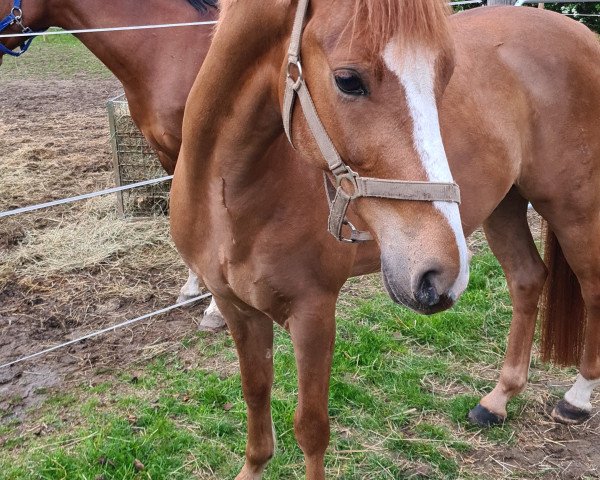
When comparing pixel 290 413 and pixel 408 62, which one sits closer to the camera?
pixel 408 62

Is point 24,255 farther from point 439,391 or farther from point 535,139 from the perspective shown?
point 535,139

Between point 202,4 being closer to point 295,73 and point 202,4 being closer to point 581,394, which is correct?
point 295,73

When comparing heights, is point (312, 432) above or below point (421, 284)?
below

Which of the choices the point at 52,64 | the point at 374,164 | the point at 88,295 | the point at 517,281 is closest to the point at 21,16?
the point at 88,295

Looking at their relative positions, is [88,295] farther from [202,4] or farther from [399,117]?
[399,117]

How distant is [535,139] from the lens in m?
2.45

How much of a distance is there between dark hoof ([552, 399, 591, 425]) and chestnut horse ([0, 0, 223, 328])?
93.0 inches

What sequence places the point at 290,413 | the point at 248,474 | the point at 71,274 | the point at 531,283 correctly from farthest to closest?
the point at 71,274 → the point at 531,283 → the point at 290,413 → the point at 248,474

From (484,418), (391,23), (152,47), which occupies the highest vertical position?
(391,23)

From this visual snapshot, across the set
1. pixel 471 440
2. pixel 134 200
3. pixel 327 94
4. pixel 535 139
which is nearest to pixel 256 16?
pixel 327 94

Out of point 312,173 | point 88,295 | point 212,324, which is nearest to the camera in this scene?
point 312,173

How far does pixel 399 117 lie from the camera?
3.96ft

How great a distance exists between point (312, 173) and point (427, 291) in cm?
65

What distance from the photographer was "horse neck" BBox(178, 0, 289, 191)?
56.6 inches
